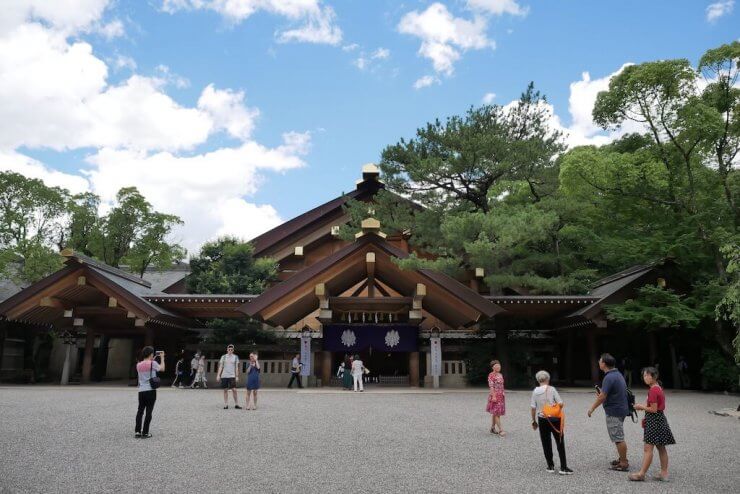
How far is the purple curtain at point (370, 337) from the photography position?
695 inches

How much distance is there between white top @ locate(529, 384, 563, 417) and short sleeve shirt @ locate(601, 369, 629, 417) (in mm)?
583

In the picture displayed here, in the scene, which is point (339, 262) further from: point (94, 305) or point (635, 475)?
point (635, 475)

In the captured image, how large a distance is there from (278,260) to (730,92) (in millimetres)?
18849

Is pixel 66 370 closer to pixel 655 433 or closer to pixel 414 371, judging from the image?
pixel 414 371

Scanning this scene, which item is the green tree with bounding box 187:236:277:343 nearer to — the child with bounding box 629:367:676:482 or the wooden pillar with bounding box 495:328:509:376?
the wooden pillar with bounding box 495:328:509:376

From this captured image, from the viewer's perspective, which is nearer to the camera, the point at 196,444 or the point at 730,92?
the point at 196,444

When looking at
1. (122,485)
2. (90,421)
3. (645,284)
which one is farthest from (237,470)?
(645,284)

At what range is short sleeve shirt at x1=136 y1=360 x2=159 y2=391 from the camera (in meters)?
7.32

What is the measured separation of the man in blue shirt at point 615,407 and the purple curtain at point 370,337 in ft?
38.8

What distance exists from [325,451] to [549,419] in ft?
9.77

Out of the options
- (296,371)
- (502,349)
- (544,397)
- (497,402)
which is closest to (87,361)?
(296,371)

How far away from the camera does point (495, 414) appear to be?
8148 millimetres

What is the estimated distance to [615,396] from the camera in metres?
5.83

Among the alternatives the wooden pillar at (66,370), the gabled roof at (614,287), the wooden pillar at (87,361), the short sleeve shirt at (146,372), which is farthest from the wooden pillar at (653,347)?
the wooden pillar at (66,370)
